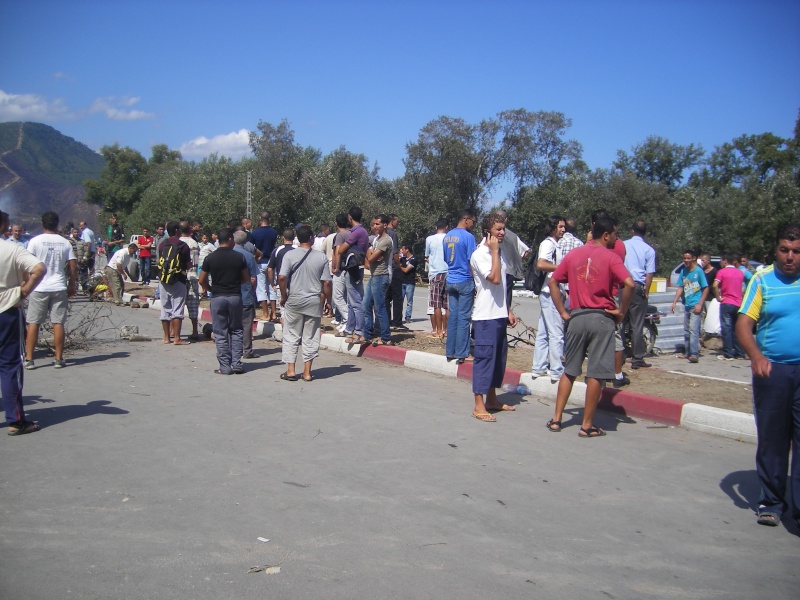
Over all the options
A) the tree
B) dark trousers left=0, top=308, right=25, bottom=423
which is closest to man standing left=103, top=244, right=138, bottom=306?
dark trousers left=0, top=308, right=25, bottom=423

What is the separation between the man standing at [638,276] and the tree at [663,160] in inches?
1872

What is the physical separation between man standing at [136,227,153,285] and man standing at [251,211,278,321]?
10.4 metres

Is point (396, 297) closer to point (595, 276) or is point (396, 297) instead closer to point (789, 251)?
point (595, 276)

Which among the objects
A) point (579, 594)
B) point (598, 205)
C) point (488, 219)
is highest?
point (598, 205)

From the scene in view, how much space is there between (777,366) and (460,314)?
16.7 feet

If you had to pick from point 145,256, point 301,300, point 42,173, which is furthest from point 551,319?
point 42,173

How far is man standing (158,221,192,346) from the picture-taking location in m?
11.2

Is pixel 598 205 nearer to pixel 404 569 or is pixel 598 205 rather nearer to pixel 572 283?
pixel 572 283

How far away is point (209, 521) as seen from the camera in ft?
14.4

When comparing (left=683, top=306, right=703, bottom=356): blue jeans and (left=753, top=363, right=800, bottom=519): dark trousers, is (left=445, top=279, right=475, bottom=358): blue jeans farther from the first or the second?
(left=753, top=363, right=800, bottom=519): dark trousers

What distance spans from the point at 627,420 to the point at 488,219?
2712 millimetres

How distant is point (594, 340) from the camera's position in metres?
6.56

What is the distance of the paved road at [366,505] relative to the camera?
371cm

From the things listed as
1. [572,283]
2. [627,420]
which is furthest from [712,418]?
[572,283]
